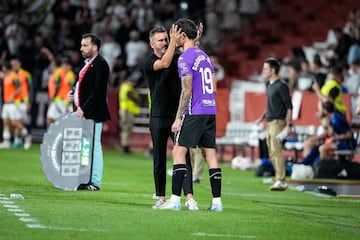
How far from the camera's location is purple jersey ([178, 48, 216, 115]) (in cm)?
1395

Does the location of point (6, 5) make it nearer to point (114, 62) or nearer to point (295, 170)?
point (114, 62)

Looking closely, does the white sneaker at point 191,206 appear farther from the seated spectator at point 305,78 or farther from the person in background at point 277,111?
the seated spectator at point 305,78

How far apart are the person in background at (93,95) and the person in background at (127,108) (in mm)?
14322

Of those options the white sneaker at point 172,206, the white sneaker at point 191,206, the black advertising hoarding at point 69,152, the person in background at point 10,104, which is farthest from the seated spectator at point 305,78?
the white sneaker at point 172,206

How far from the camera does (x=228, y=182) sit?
69.8ft

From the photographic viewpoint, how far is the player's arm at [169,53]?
1399 cm

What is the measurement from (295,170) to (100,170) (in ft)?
19.1

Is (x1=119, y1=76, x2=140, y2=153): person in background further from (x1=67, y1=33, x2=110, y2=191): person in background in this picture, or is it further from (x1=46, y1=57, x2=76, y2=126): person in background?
(x1=67, y1=33, x2=110, y2=191): person in background

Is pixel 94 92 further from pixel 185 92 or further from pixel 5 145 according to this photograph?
pixel 5 145

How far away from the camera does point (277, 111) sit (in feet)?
63.1

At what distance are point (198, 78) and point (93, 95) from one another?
3.57 m

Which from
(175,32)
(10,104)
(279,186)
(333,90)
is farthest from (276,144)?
(10,104)

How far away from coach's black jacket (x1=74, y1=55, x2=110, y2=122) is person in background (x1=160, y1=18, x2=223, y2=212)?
3339mm

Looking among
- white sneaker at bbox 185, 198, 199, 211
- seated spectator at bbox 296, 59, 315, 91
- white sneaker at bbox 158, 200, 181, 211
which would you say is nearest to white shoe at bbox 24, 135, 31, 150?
seated spectator at bbox 296, 59, 315, 91
